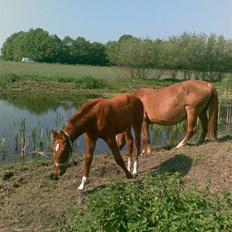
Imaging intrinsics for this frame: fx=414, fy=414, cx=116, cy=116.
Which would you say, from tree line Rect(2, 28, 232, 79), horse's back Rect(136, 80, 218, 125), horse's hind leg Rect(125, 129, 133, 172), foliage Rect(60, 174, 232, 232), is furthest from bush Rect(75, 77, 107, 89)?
foliage Rect(60, 174, 232, 232)

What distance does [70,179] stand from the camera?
7109 millimetres

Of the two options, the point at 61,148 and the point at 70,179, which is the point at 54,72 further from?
A: the point at 61,148

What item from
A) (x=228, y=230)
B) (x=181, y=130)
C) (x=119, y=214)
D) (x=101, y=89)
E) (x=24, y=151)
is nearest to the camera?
(x=228, y=230)

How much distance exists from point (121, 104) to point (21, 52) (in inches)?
3930

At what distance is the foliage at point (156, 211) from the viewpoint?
352 centimetres

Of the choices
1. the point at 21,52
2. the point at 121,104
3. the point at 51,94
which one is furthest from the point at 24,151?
the point at 21,52

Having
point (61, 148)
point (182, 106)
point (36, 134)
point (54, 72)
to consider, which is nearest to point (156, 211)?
point (61, 148)

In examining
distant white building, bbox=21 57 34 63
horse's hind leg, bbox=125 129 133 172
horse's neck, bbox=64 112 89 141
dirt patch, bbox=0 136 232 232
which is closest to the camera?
dirt patch, bbox=0 136 232 232

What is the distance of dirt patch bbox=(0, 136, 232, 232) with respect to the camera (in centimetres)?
563

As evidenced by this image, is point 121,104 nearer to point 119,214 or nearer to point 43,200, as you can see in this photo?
point 43,200

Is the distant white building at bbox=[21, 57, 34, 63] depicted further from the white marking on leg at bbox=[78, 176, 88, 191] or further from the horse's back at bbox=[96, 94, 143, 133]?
the white marking on leg at bbox=[78, 176, 88, 191]

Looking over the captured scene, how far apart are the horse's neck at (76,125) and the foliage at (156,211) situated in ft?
7.44

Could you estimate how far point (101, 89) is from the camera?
124ft

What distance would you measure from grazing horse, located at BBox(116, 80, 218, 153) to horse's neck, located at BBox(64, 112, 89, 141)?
2.19 m
